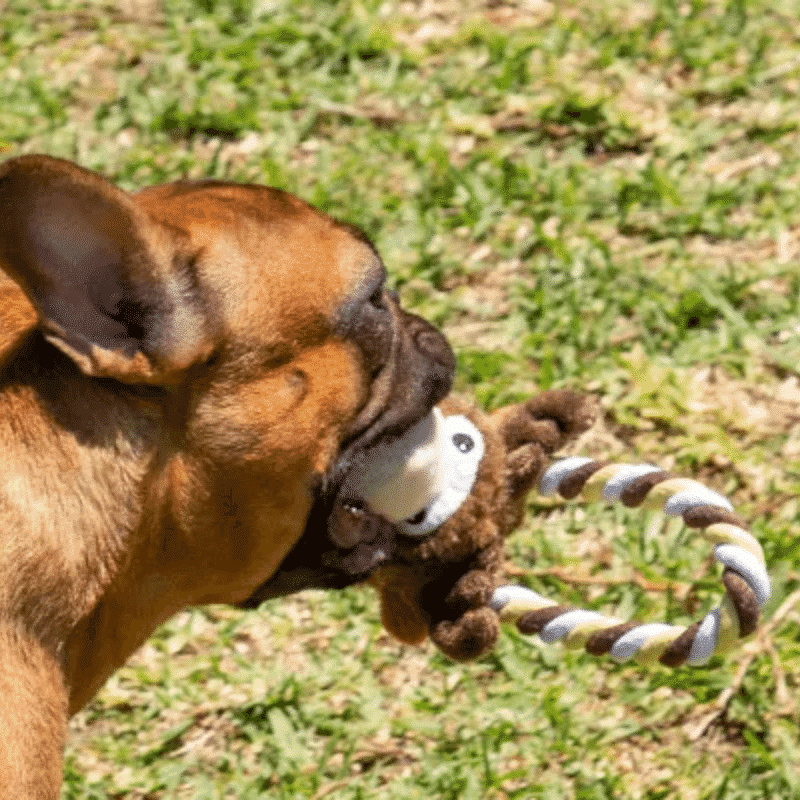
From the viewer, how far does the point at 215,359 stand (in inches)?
138

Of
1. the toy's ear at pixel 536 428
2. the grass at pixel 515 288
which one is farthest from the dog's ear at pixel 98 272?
the grass at pixel 515 288

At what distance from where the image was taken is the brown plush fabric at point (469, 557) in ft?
13.3

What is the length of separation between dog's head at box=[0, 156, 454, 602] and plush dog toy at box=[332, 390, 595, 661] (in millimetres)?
115

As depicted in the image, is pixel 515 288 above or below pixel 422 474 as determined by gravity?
below

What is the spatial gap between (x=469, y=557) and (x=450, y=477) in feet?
0.67

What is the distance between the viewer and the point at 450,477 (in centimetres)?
403

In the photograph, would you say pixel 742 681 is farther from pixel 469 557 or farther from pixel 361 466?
pixel 361 466

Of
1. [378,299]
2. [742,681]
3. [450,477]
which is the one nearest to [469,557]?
[450,477]

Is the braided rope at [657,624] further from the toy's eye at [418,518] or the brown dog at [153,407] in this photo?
the brown dog at [153,407]

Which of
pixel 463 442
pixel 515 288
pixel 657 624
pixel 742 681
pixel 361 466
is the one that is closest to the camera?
pixel 361 466

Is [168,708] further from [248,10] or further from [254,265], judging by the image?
[248,10]

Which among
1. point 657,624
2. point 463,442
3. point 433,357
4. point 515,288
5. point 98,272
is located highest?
point 98,272

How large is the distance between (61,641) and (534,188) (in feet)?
10.8

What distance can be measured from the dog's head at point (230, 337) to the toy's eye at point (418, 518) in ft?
0.42
